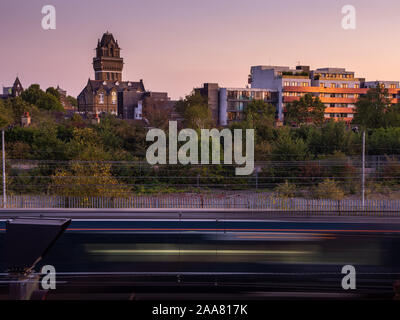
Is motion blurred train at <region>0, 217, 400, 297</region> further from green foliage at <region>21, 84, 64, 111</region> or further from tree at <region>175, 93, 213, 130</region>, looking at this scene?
green foliage at <region>21, 84, 64, 111</region>

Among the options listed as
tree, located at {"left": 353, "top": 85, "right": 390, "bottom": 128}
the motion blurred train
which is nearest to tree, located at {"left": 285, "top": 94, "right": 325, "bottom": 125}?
tree, located at {"left": 353, "top": 85, "right": 390, "bottom": 128}

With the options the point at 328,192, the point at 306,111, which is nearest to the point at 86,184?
the point at 328,192

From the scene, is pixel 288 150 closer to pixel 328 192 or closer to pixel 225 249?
pixel 328 192

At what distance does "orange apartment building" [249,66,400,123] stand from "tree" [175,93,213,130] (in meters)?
9.34

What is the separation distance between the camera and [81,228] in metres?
3.94

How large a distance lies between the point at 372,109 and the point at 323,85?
15484mm

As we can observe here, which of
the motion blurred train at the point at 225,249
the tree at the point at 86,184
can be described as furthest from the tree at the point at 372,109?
the motion blurred train at the point at 225,249

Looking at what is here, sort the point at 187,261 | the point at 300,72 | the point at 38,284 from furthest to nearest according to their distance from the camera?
the point at 300,72, the point at 187,261, the point at 38,284

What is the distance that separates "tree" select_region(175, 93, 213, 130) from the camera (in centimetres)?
2823

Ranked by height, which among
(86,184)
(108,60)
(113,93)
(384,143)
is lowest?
(86,184)

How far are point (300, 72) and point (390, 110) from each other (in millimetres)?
16452

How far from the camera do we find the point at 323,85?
45719mm
